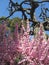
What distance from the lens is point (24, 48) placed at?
380 cm

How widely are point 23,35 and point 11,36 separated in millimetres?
184

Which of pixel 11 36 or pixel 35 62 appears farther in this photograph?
pixel 11 36

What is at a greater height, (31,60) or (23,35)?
(23,35)

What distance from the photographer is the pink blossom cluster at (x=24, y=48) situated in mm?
3746

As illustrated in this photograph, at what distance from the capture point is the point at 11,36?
402 cm

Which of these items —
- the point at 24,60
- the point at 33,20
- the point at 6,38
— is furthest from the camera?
the point at 33,20

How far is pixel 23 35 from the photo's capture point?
393 cm

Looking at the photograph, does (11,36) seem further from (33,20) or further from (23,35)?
(33,20)

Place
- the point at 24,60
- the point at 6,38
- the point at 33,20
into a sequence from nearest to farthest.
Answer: the point at 24,60
the point at 6,38
the point at 33,20

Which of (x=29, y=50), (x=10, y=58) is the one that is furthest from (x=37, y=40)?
(x=10, y=58)

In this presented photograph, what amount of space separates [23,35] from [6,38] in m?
0.24

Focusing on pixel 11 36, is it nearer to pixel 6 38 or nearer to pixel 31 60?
pixel 6 38

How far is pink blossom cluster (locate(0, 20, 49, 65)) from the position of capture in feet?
12.3

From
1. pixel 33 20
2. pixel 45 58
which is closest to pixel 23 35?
pixel 45 58
